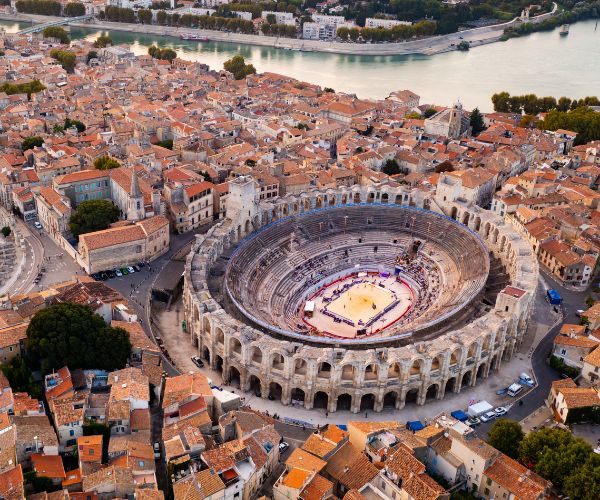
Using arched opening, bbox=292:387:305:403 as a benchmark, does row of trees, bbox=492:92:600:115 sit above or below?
above

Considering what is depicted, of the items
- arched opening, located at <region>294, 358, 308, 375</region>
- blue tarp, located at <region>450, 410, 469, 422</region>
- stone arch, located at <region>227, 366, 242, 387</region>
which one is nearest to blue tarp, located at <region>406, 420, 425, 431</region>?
blue tarp, located at <region>450, 410, 469, 422</region>

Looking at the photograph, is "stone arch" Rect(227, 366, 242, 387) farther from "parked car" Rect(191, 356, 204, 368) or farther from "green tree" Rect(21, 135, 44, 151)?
"green tree" Rect(21, 135, 44, 151)

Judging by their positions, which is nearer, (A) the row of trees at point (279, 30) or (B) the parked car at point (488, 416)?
(B) the parked car at point (488, 416)

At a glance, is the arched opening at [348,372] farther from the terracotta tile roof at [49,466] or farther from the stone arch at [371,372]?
the terracotta tile roof at [49,466]

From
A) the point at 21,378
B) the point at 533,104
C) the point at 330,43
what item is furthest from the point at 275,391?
the point at 330,43

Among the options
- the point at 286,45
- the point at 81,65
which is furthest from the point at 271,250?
the point at 286,45

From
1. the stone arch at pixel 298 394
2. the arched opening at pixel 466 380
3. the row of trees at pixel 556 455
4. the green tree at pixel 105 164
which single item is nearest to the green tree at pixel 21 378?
the stone arch at pixel 298 394
